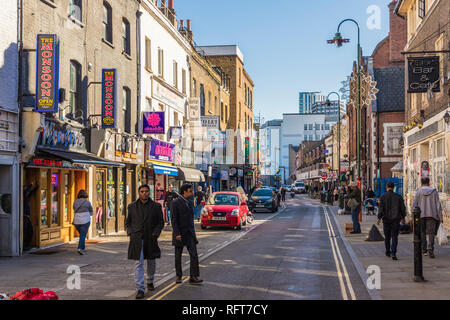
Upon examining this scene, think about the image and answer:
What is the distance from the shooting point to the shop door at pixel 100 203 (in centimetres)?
1956

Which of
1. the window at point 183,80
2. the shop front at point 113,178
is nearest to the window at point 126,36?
the shop front at point 113,178

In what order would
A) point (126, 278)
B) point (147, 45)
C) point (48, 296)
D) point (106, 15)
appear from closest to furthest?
point (48, 296) < point (126, 278) < point (106, 15) < point (147, 45)

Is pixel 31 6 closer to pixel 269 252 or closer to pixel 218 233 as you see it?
pixel 269 252

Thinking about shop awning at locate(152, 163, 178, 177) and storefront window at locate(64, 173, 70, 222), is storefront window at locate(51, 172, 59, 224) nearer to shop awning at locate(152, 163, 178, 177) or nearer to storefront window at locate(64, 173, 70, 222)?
storefront window at locate(64, 173, 70, 222)

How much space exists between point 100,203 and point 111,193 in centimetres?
118

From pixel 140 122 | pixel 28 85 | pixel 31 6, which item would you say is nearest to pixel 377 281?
pixel 28 85

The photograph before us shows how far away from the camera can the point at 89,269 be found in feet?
39.5

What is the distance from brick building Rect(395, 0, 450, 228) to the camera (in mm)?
18781

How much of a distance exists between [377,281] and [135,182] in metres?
15.3

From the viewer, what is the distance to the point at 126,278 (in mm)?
10781

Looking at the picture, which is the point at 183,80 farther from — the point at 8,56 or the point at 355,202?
the point at 8,56

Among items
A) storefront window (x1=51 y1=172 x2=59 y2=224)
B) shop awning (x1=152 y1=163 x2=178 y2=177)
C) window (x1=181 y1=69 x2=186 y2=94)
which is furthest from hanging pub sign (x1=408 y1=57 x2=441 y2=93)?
window (x1=181 y1=69 x2=186 y2=94)

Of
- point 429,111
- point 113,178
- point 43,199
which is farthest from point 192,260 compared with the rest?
point 429,111

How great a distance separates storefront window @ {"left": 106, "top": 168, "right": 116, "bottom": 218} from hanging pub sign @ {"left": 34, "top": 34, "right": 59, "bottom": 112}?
6.67 m
